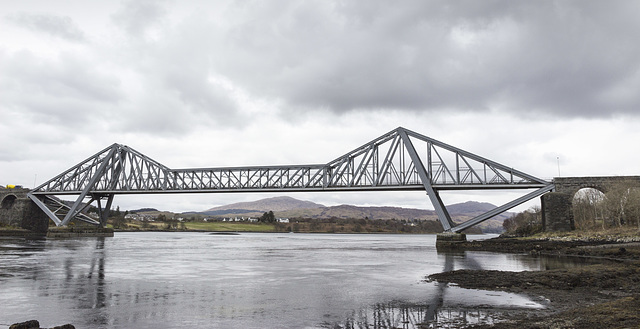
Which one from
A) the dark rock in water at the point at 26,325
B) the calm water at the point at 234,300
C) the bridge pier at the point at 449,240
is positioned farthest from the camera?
the bridge pier at the point at 449,240

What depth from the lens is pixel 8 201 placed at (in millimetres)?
106062

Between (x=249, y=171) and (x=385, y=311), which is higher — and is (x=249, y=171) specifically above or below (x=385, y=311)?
above

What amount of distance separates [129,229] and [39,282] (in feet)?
583

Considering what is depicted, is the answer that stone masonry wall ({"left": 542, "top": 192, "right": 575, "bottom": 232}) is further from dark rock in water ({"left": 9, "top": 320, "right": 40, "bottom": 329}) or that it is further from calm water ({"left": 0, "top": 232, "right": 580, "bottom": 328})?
dark rock in water ({"left": 9, "top": 320, "right": 40, "bottom": 329})

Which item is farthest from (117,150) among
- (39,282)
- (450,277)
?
(450,277)

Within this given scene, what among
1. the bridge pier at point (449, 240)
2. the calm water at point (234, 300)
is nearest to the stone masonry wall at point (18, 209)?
the calm water at point (234, 300)

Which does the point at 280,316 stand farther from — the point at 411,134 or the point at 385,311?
the point at 411,134

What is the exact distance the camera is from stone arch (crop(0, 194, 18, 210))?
104312mm

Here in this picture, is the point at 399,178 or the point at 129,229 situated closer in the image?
the point at 399,178

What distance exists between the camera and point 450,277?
22.9 m

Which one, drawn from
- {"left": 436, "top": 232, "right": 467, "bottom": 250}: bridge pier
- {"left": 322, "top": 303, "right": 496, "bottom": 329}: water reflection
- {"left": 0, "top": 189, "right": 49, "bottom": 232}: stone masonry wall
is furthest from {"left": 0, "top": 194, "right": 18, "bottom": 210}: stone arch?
{"left": 322, "top": 303, "right": 496, "bottom": 329}: water reflection

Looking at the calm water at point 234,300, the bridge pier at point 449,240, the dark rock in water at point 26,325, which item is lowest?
the bridge pier at point 449,240

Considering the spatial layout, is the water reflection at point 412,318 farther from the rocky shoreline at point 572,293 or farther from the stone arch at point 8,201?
the stone arch at point 8,201

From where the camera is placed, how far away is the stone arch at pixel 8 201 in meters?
104
